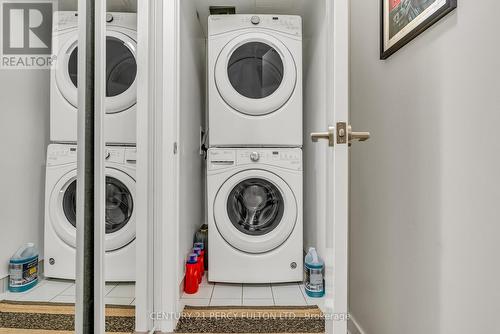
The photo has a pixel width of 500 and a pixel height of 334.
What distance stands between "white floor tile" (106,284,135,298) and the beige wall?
1030mm

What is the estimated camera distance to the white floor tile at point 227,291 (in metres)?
2.00

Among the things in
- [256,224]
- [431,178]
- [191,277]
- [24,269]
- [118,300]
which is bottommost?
[191,277]

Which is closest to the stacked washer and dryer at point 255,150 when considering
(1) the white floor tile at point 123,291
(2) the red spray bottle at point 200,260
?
(2) the red spray bottle at point 200,260

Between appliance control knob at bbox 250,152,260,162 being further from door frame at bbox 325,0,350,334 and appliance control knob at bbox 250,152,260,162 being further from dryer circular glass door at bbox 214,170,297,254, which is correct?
door frame at bbox 325,0,350,334

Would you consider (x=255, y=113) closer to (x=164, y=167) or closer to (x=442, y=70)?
(x=164, y=167)

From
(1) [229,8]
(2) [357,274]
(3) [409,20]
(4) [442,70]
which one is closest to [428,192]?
(4) [442,70]

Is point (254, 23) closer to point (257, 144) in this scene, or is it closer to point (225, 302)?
point (257, 144)

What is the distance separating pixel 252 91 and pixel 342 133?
137 cm

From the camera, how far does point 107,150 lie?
1.15 metres

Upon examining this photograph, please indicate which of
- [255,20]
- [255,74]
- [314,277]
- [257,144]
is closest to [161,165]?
[257,144]

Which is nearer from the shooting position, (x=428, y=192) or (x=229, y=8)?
(x=428, y=192)

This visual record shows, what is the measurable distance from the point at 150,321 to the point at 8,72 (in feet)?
4.14

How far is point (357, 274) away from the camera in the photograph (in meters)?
1.52

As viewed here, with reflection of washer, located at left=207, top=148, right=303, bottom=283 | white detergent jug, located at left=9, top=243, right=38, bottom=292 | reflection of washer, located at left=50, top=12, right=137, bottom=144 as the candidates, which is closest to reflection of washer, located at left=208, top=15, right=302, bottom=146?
reflection of washer, located at left=207, top=148, right=303, bottom=283
